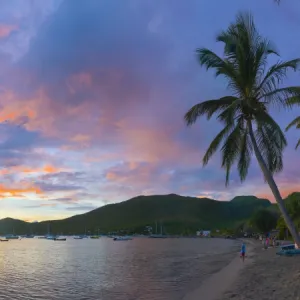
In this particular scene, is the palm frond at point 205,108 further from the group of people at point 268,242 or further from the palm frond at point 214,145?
the group of people at point 268,242

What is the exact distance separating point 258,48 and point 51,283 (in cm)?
2500

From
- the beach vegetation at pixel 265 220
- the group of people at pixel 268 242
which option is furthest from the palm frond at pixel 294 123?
the beach vegetation at pixel 265 220

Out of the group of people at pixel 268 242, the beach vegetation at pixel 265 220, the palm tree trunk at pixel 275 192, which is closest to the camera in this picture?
the palm tree trunk at pixel 275 192

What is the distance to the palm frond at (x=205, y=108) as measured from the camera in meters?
19.2

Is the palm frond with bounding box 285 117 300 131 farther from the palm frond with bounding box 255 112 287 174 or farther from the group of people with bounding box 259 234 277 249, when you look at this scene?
the group of people with bounding box 259 234 277 249

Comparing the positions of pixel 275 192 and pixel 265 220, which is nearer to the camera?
pixel 275 192

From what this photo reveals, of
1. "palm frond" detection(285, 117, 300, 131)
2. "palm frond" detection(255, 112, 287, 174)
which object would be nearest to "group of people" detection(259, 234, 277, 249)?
"palm frond" detection(285, 117, 300, 131)

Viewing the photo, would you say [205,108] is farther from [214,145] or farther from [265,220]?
[265,220]

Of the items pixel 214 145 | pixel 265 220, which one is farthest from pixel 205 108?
pixel 265 220

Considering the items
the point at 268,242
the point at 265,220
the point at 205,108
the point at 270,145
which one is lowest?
the point at 268,242

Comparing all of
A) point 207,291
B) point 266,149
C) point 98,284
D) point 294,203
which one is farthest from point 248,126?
point 294,203

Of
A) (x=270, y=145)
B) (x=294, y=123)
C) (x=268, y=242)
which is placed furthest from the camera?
(x=268, y=242)

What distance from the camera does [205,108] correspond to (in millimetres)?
19453

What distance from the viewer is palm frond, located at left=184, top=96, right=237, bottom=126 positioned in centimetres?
1925
